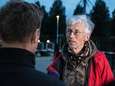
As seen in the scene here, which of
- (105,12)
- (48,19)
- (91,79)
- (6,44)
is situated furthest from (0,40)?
(48,19)

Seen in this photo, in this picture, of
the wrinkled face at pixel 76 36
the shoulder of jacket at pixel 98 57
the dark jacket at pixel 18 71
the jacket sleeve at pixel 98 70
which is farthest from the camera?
the wrinkled face at pixel 76 36

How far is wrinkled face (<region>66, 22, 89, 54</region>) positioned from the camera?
539cm

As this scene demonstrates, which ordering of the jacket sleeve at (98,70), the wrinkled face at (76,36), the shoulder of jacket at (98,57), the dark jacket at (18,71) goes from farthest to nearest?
the wrinkled face at (76,36), the shoulder of jacket at (98,57), the jacket sleeve at (98,70), the dark jacket at (18,71)

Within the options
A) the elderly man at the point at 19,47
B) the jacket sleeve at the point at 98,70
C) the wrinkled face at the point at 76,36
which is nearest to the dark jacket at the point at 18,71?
the elderly man at the point at 19,47

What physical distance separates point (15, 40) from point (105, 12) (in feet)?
204

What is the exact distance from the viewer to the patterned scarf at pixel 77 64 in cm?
527

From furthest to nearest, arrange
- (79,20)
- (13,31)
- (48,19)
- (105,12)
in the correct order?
(48,19) < (105,12) < (79,20) < (13,31)

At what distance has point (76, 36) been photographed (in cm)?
545

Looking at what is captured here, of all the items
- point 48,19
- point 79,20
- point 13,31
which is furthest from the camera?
point 48,19

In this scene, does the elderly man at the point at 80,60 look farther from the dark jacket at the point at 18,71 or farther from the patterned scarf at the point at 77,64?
the dark jacket at the point at 18,71

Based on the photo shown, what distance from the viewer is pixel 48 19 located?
7975 centimetres

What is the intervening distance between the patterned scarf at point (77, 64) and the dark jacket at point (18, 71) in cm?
219

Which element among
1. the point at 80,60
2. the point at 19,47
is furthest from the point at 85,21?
the point at 19,47

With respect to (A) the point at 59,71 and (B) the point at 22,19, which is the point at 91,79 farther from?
(B) the point at 22,19
